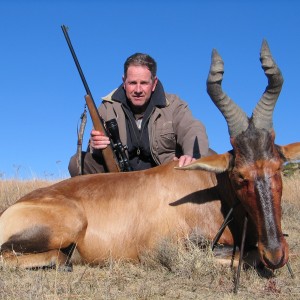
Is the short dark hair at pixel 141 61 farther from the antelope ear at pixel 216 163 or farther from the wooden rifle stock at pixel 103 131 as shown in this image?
the antelope ear at pixel 216 163

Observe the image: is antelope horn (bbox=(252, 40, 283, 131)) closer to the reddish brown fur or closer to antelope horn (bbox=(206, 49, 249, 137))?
antelope horn (bbox=(206, 49, 249, 137))

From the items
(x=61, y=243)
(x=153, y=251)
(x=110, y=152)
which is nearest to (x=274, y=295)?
(x=153, y=251)

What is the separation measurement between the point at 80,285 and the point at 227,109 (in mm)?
2177

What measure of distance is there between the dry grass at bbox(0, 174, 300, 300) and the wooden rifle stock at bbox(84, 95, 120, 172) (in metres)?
2.07

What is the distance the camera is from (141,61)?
7695 mm

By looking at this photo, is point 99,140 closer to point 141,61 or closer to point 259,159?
point 141,61

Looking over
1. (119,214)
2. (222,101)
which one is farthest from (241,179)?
(119,214)

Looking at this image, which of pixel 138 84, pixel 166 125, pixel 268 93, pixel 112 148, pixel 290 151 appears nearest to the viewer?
pixel 290 151

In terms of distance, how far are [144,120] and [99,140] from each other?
0.79 metres

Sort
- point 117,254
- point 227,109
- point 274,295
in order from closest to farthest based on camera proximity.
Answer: point 274,295
point 227,109
point 117,254

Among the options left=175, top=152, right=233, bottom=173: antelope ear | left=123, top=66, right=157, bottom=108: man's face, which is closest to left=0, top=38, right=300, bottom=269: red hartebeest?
left=175, top=152, right=233, bottom=173: antelope ear

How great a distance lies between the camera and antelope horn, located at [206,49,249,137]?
16.5ft

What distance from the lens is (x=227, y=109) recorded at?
5184 mm

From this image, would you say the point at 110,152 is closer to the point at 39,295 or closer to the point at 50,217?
the point at 50,217
